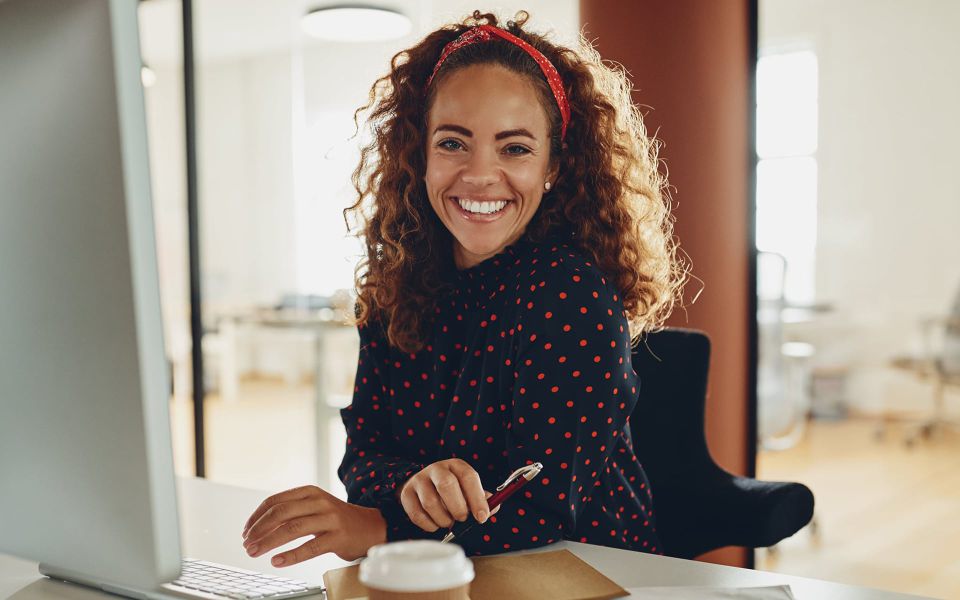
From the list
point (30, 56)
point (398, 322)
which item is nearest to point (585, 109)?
point (398, 322)

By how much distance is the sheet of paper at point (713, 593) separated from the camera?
0.83m

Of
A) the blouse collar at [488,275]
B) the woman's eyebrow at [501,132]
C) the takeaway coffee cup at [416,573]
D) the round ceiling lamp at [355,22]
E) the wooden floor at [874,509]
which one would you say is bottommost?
the wooden floor at [874,509]

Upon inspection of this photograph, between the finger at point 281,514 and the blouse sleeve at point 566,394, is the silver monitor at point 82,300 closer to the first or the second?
the finger at point 281,514

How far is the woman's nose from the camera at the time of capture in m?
1.31

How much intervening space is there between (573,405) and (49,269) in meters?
0.66

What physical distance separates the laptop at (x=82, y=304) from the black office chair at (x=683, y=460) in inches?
42.8

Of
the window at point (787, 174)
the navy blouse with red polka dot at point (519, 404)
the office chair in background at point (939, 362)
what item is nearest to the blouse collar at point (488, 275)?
the navy blouse with red polka dot at point (519, 404)

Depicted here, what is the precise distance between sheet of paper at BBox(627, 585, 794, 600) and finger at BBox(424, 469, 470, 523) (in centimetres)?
19

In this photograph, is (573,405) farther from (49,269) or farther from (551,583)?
(49,269)

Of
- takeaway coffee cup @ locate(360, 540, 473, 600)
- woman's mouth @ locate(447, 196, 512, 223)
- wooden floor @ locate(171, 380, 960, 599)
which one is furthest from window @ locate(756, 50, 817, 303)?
takeaway coffee cup @ locate(360, 540, 473, 600)

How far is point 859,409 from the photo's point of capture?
2.69 m

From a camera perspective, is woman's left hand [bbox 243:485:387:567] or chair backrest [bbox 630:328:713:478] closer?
woman's left hand [bbox 243:485:387:567]

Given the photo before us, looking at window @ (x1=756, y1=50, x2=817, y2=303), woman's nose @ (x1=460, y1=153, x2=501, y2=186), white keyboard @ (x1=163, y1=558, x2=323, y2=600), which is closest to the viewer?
white keyboard @ (x1=163, y1=558, x2=323, y2=600)

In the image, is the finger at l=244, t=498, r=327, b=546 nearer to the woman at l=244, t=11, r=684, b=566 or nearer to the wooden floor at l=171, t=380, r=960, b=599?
the woman at l=244, t=11, r=684, b=566
